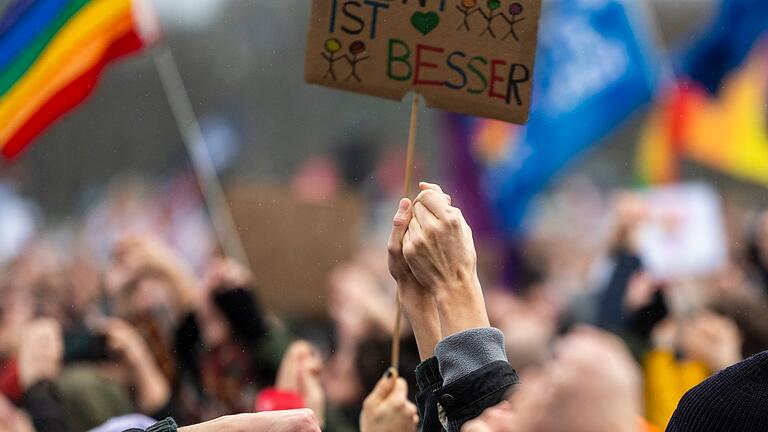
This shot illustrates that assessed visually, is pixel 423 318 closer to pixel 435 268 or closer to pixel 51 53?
pixel 435 268

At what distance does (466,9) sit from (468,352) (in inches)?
28.2

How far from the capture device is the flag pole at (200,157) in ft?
18.1

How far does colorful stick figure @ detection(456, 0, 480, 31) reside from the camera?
2.21 metres

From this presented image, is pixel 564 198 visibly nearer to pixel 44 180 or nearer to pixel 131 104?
pixel 131 104

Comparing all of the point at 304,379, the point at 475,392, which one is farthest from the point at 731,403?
the point at 304,379

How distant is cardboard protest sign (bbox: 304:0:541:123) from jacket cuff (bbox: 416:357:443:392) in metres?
0.56

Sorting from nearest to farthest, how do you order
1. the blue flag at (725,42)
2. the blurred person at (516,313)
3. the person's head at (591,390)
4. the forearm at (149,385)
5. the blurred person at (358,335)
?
the person's head at (591,390) < the blurred person at (358,335) < the forearm at (149,385) < the blurred person at (516,313) < the blue flag at (725,42)

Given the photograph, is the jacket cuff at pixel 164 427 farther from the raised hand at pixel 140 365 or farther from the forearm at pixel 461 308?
the raised hand at pixel 140 365

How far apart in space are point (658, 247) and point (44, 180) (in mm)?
3379

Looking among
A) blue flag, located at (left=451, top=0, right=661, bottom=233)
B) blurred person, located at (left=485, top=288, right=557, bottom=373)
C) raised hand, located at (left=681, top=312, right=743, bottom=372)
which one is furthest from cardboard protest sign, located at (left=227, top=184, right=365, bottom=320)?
blue flag, located at (left=451, top=0, right=661, bottom=233)

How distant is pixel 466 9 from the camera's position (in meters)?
2.21

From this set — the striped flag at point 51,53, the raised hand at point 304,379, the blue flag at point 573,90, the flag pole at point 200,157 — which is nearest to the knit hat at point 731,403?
the raised hand at point 304,379

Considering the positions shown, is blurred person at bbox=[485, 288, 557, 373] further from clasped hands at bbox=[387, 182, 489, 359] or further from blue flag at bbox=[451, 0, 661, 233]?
clasped hands at bbox=[387, 182, 489, 359]

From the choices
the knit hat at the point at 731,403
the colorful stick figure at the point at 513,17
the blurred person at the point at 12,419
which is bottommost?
the blurred person at the point at 12,419
